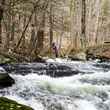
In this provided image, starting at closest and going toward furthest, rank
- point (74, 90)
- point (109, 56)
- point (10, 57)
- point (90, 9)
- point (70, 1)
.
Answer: point (74, 90) → point (10, 57) → point (109, 56) → point (70, 1) → point (90, 9)

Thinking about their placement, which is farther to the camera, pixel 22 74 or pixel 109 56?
pixel 109 56

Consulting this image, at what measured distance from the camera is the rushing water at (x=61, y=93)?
897 cm

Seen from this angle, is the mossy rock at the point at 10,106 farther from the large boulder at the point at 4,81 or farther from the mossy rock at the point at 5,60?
the mossy rock at the point at 5,60

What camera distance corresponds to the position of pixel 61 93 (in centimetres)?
1002

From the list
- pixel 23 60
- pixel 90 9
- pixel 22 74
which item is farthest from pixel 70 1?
pixel 22 74

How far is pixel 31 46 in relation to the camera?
2172 cm

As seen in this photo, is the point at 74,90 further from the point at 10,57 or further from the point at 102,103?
the point at 10,57

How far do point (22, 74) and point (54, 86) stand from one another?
8.12 ft

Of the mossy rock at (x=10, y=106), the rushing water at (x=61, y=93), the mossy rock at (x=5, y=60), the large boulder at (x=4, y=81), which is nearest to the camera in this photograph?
the mossy rock at (x=10, y=106)

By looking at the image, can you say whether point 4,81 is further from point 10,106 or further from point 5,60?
point 5,60

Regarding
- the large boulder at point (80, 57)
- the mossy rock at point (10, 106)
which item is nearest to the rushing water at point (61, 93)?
the mossy rock at point (10, 106)

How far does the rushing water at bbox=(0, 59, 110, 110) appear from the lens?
8.97 metres

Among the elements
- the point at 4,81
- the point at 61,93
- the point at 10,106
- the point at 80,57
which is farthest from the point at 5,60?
the point at 10,106

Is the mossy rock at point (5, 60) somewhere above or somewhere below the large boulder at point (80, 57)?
above
